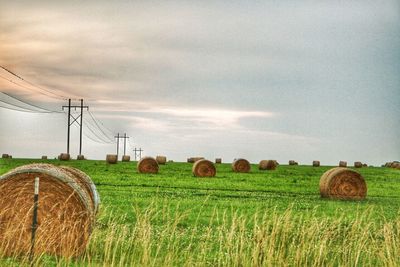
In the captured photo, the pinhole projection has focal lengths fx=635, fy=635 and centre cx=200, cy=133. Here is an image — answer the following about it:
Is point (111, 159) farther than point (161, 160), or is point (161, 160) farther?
point (161, 160)

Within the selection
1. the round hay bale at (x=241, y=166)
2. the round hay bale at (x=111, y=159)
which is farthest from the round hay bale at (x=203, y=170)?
the round hay bale at (x=111, y=159)

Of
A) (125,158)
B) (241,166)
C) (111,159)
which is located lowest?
(241,166)

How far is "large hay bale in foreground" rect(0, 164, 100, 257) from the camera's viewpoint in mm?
12820

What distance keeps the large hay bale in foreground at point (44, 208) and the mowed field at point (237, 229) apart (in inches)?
20.8

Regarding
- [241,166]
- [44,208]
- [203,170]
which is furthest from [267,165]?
[44,208]

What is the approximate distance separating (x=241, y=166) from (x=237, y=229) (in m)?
36.6

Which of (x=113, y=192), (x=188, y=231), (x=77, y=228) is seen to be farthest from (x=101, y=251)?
(x=113, y=192)

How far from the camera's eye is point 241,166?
53312 mm

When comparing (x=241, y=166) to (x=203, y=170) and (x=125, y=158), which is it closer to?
(x=203, y=170)

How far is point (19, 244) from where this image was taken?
1285 cm

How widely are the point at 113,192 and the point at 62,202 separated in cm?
1417

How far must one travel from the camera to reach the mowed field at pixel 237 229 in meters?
10.0

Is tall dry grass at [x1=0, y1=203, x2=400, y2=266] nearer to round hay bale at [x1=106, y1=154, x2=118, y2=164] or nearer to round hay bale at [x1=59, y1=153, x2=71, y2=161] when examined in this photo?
round hay bale at [x1=106, y1=154, x2=118, y2=164]

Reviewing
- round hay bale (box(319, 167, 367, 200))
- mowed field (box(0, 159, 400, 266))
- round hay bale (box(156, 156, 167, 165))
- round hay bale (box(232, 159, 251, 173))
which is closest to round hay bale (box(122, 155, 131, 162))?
round hay bale (box(156, 156, 167, 165))
